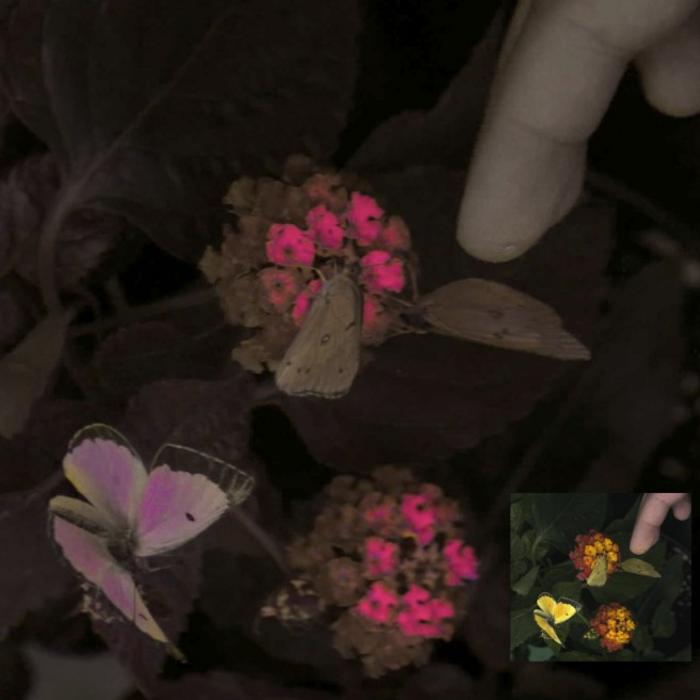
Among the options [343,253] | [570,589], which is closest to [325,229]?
[343,253]

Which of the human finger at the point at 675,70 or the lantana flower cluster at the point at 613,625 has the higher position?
the human finger at the point at 675,70

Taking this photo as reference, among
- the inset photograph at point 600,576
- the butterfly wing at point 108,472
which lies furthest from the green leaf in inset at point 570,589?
the butterfly wing at point 108,472

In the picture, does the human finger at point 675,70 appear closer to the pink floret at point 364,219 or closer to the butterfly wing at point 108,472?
the pink floret at point 364,219

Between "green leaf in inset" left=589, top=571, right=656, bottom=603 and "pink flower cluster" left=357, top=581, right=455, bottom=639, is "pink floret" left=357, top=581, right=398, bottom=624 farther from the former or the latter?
"green leaf in inset" left=589, top=571, right=656, bottom=603

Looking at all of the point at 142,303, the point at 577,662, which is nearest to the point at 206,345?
the point at 142,303

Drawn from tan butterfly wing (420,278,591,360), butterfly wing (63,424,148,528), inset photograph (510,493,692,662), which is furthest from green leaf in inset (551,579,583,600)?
butterfly wing (63,424,148,528)

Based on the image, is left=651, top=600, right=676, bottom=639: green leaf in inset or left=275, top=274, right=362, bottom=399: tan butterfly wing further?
left=651, top=600, right=676, bottom=639: green leaf in inset

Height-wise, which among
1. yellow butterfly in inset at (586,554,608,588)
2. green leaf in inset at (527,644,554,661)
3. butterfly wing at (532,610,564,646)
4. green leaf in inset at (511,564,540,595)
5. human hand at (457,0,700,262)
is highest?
human hand at (457,0,700,262)
